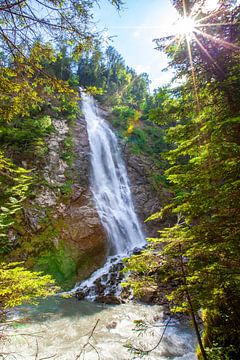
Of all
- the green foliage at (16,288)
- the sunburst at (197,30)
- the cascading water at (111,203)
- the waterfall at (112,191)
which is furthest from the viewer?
the waterfall at (112,191)

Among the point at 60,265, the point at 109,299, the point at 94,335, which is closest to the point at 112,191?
A: the point at 60,265

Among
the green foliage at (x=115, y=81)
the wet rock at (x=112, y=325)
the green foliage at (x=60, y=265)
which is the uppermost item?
the green foliage at (x=115, y=81)

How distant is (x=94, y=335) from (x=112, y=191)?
12674 millimetres

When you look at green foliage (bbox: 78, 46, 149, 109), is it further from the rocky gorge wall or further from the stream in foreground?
the stream in foreground

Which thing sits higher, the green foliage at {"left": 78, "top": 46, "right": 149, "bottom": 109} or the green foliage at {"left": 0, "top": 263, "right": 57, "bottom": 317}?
the green foliage at {"left": 78, "top": 46, "right": 149, "bottom": 109}

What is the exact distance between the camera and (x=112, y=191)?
1866cm

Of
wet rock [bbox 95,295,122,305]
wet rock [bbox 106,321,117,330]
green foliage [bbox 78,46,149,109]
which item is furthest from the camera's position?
green foliage [bbox 78,46,149,109]

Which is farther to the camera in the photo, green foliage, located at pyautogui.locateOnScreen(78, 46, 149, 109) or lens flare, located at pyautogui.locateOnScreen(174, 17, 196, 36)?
green foliage, located at pyautogui.locateOnScreen(78, 46, 149, 109)

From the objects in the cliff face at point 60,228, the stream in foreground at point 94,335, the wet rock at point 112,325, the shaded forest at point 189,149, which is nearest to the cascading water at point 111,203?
the cliff face at point 60,228

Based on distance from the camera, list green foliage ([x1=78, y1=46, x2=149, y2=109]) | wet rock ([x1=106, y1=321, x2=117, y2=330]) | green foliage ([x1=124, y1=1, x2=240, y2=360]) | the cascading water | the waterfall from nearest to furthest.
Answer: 1. green foliage ([x1=124, y1=1, x2=240, y2=360])
2. wet rock ([x1=106, y1=321, x2=117, y2=330])
3. the cascading water
4. the waterfall
5. green foliage ([x1=78, y1=46, x2=149, y2=109])

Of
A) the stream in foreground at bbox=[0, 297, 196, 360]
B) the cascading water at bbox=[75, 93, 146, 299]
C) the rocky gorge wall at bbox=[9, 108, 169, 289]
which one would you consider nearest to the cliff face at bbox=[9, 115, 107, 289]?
the rocky gorge wall at bbox=[9, 108, 169, 289]

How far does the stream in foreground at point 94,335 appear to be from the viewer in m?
5.40

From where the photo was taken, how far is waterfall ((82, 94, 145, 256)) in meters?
15.4

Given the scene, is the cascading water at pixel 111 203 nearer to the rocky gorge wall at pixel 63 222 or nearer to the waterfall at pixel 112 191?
the waterfall at pixel 112 191
